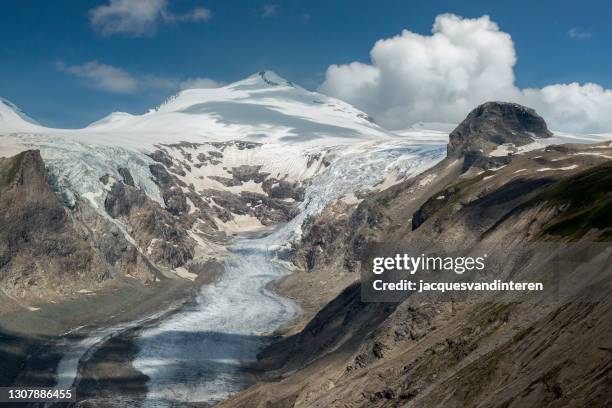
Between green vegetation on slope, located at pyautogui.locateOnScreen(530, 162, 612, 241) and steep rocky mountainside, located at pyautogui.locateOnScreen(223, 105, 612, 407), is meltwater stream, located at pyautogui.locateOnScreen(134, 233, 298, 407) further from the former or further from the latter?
green vegetation on slope, located at pyautogui.locateOnScreen(530, 162, 612, 241)

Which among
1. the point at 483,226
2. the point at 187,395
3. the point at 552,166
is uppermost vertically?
the point at 552,166

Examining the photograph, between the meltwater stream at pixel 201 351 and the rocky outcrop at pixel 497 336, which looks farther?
the meltwater stream at pixel 201 351

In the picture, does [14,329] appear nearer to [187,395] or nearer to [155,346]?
[155,346]

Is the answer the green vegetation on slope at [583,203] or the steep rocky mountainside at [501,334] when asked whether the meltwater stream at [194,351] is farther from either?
the green vegetation on slope at [583,203]

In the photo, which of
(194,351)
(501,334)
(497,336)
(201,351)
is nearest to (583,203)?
(501,334)

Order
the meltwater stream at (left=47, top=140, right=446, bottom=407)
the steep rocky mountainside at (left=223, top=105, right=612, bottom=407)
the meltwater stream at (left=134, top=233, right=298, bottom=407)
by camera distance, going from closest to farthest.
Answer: the steep rocky mountainside at (left=223, top=105, right=612, bottom=407)
the meltwater stream at (left=47, top=140, right=446, bottom=407)
the meltwater stream at (left=134, top=233, right=298, bottom=407)

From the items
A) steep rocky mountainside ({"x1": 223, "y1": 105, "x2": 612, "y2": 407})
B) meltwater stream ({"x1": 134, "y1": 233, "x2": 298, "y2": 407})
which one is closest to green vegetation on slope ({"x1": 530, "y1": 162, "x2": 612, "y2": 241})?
steep rocky mountainside ({"x1": 223, "y1": 105, "x2": 612, "y2": 407})

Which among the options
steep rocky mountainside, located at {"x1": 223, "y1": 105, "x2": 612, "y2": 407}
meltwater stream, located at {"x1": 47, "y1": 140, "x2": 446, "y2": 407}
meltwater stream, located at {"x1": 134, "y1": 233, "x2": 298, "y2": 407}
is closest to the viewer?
steep rocky mountainside, located at {"x1": 223, "y1": 105, "x2": 612, "y2": 407}

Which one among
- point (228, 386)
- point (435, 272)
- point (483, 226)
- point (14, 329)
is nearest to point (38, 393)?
point (228, 386)

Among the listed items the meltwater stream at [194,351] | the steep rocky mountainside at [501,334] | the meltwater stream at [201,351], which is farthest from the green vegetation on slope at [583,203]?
the meltwater stream at [201,351]

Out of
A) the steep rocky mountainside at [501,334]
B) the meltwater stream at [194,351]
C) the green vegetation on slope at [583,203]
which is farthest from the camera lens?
the meltwater stream at [194,351]

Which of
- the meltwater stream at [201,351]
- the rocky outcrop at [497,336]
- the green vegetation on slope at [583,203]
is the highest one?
the green vegetation on slope at [583,203]
